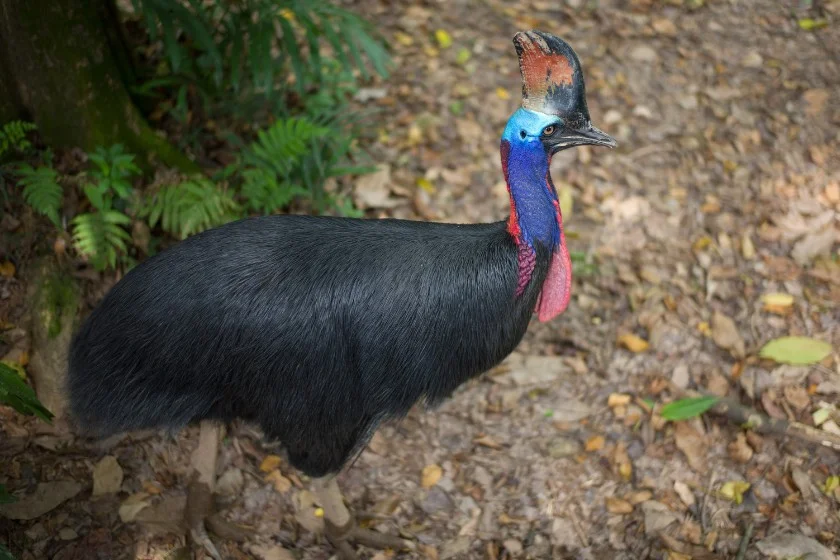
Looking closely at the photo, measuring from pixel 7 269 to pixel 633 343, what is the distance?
2.46m

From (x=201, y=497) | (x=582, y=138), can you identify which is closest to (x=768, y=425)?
(x=582, y=138)

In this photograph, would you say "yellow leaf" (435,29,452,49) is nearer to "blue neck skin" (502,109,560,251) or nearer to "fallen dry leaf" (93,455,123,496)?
"blue neck skin" (502,109,560,251)

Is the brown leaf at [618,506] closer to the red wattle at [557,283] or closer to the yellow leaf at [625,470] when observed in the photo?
the yellow leaf at [625,470]

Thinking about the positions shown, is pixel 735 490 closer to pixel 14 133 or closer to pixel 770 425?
pixel 770 425

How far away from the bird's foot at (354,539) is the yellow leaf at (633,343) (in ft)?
4.01

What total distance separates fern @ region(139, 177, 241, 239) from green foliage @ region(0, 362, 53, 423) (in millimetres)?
1003

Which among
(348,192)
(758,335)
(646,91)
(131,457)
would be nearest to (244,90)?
(348,192)

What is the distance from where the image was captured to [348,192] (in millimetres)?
3744

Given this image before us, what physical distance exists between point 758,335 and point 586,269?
76 centimetres

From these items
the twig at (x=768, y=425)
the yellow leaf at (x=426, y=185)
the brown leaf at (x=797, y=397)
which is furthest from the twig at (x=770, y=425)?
the yellow leaf at (x=426, y=185)

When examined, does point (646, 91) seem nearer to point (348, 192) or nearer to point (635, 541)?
point (348, 192)

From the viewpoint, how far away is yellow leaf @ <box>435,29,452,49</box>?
14.5ft

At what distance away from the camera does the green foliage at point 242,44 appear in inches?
122

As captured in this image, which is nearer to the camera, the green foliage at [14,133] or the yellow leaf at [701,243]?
the green foliage at [14,133]
